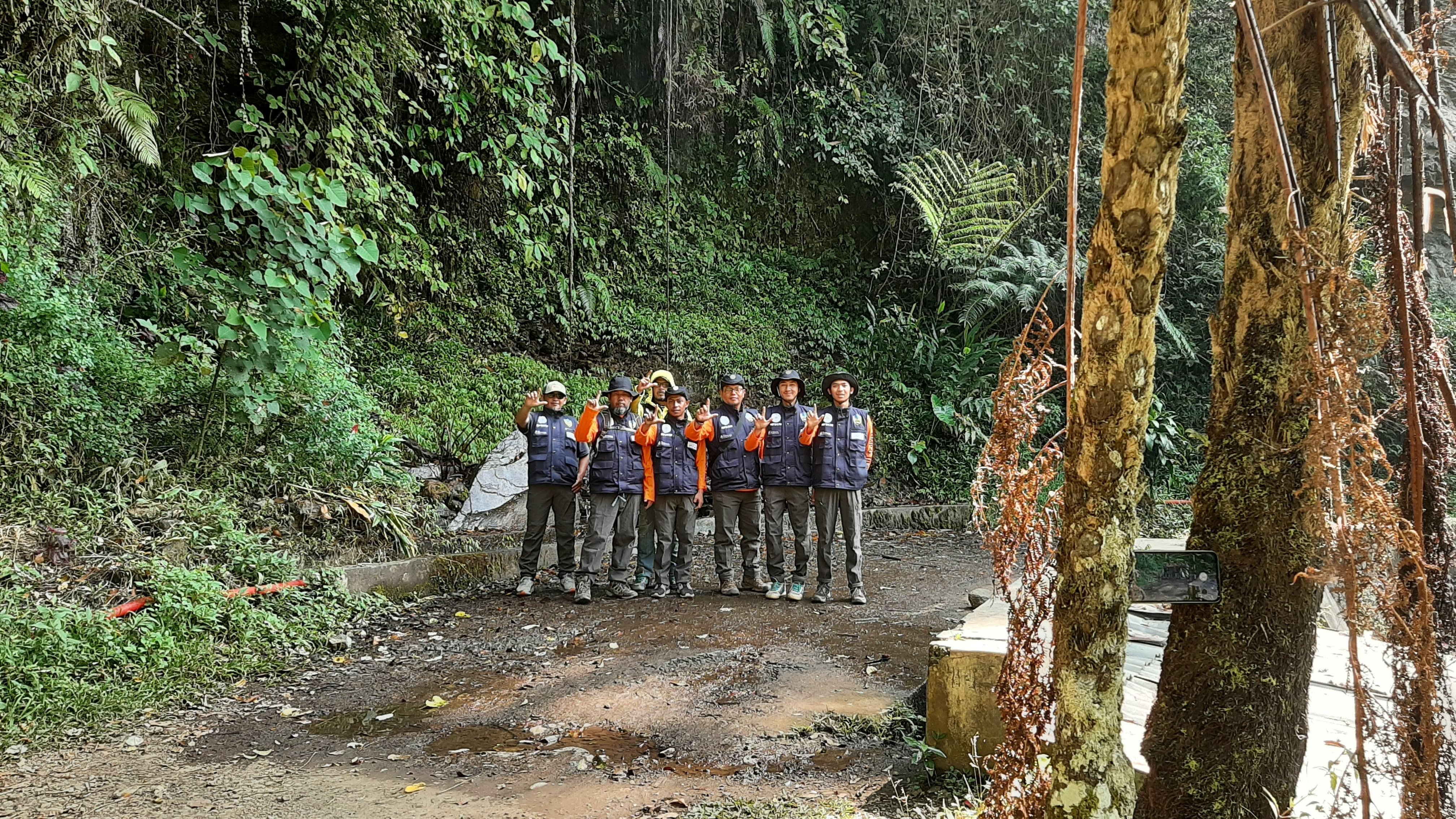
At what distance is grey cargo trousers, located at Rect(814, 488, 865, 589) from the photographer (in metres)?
7.27

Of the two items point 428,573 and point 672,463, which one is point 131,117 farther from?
point 672,463

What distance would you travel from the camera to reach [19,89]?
253 inches

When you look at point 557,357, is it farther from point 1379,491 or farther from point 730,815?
point 1379,491

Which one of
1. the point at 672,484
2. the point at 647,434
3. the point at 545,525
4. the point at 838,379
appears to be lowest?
the point at 545,525

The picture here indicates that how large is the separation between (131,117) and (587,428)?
4.15 m

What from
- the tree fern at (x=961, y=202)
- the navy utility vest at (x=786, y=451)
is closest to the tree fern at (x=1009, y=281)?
the tree fern at (x=961, y=202)

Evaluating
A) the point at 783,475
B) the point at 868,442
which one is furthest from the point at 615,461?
the point at 868,442

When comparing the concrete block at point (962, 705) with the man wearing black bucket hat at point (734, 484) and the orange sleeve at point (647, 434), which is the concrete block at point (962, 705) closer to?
the man wearing black bucket hat at point (734, 484)

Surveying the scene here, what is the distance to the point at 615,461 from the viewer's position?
294 inches

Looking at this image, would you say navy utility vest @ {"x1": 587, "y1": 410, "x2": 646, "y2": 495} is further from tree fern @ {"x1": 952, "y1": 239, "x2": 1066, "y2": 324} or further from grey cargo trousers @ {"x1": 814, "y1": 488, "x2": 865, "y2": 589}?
tree fern @ {"x1": 952, "y1": 239, "x2": 1066, "y2": 324}

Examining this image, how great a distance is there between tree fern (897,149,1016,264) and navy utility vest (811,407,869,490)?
5.67 metres

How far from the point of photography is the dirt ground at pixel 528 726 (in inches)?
142

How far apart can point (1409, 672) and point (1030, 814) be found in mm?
924

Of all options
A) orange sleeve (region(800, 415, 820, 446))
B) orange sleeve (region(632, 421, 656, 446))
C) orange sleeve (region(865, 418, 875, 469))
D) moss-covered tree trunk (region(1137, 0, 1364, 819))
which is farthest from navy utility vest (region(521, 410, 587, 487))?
moss-covered tree trunk (region(1137, 0, 1364, 819))
